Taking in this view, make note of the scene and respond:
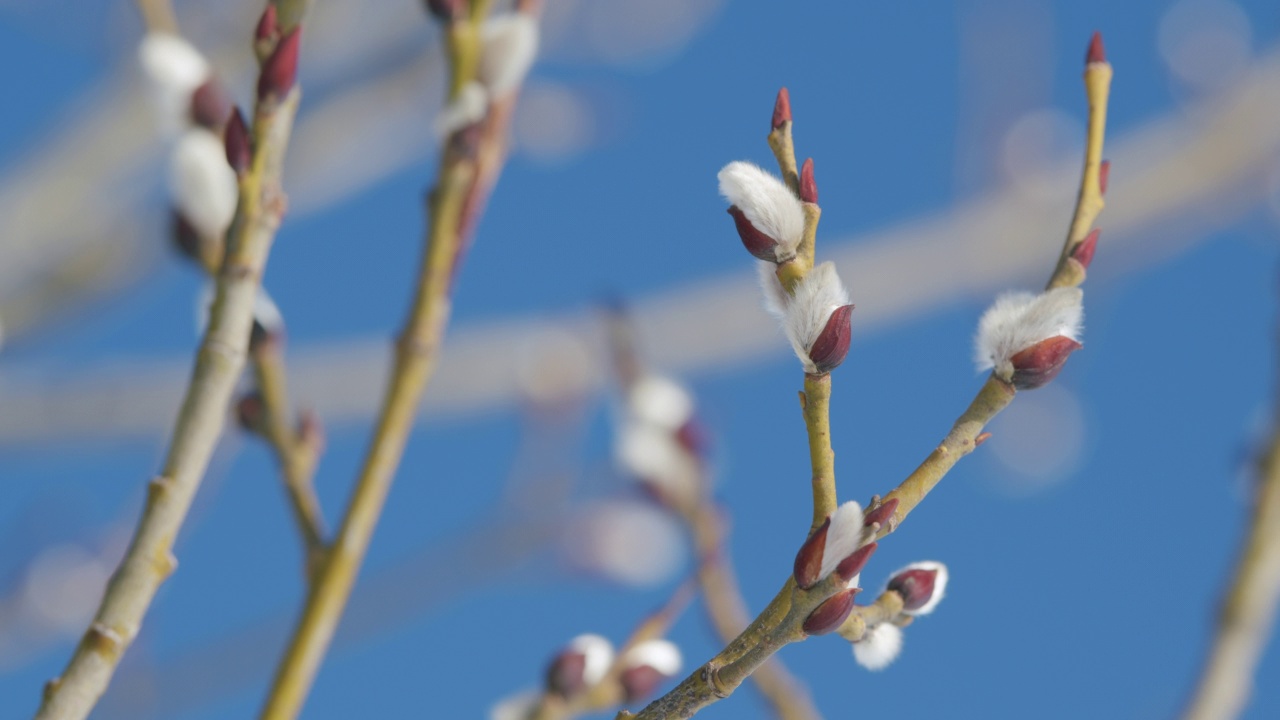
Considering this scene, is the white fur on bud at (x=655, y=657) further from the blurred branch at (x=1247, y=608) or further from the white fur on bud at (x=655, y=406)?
the blurred branch at (x=1247, y=608)

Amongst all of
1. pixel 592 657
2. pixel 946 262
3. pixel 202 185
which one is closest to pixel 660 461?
pixel 592 657

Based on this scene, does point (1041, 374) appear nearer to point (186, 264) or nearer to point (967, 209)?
point (186, 264)

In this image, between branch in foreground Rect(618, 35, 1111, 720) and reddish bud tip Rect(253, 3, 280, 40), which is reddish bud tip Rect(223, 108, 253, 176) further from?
branch in foreground Rect(618, 35, 1111, 720)

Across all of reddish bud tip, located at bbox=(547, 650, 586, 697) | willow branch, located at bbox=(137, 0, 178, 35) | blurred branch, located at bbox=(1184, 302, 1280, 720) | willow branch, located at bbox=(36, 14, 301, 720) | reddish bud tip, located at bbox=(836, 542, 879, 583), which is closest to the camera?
reddish bud tip, located at bbox=(836, 542, 879, 583)

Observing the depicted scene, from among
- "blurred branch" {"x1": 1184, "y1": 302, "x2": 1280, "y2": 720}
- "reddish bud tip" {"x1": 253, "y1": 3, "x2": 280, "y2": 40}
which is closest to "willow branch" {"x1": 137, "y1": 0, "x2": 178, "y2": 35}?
"reddish bud tip" {"x1": 253, "y1": 3, "x2": 280, "y2": 40}

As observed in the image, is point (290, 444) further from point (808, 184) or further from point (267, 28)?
point (808, 184)

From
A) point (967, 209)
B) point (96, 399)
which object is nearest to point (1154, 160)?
point (967, 209)
